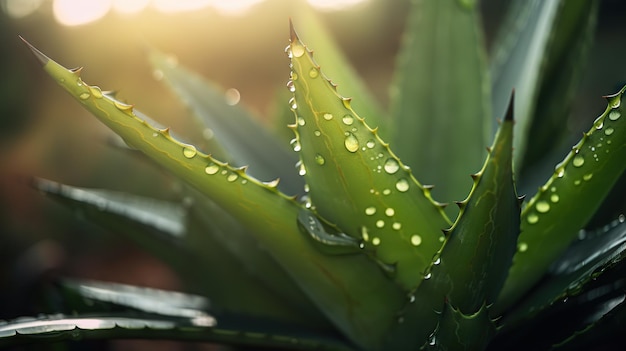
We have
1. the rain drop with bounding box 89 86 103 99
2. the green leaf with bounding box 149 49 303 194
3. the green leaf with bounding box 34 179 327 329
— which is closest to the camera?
the rain drop with bounding box 89 86 103 99

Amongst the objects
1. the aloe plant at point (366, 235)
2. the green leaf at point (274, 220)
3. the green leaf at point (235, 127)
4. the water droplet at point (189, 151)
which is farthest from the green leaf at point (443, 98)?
the water droplet at point (189, 151)

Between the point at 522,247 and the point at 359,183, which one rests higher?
the point at 359,183

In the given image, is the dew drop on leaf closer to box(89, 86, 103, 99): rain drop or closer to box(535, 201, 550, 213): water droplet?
box(535, 201, 550, 213): water droplet

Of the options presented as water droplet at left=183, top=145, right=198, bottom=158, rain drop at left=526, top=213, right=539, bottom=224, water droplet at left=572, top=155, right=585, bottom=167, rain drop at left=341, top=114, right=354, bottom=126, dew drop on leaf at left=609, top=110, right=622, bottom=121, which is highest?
water droplet at left=183, top=145, right=198, bottom=158

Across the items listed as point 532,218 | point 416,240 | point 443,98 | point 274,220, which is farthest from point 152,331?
point 443,98

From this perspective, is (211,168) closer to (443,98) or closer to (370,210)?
(370,210)

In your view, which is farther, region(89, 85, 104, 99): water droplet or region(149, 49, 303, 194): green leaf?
region(149, 49, 303, 194): green leaf

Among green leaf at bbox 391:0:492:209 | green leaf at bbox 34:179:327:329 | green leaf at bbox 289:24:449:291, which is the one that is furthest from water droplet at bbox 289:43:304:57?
green leaf at bbox 391:0:492:209
